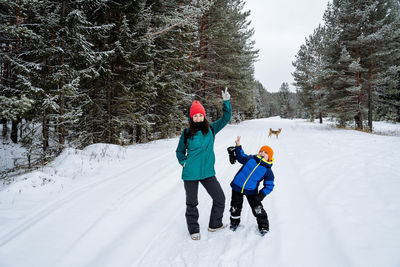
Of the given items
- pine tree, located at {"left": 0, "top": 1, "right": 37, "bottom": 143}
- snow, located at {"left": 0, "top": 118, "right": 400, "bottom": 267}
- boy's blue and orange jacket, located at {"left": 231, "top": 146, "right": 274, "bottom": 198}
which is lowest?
snow, located at {"left": 0, "top": 118, "right": 400, "bottom": 267}

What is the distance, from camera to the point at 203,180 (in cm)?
295

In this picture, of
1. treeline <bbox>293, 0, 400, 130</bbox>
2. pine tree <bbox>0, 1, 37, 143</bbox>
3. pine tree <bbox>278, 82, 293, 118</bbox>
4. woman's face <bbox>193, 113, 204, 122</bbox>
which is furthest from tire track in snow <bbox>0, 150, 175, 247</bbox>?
pine tree <bbox>278, 82, 293, 118</bbox>

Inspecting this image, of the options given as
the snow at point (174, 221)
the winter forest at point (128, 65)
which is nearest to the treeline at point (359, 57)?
the winter forest at point (128, 65)

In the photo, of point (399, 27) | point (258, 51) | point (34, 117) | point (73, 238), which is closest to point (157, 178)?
point (73, 238)

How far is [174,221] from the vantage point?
11.1 feet

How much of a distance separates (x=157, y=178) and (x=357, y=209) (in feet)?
14.2

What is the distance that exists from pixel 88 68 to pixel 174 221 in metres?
6.26

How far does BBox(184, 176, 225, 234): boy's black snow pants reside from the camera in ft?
9.43

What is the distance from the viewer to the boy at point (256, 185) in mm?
2961

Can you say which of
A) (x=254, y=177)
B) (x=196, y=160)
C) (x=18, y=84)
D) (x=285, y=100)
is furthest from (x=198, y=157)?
(x=285, y=100)

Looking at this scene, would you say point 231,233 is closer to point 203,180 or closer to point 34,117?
point 203,180

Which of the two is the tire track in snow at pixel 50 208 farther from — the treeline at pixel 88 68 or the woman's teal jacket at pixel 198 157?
the woman's teal jacket at pixel 198 157

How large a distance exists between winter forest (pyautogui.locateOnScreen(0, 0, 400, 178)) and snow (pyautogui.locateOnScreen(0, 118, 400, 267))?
2024mm

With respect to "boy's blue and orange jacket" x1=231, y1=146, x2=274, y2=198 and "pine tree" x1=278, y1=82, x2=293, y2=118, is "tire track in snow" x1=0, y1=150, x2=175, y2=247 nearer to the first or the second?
"boy's blue and orange jacket" x1=231, y1=146, x2=274, y2=198
